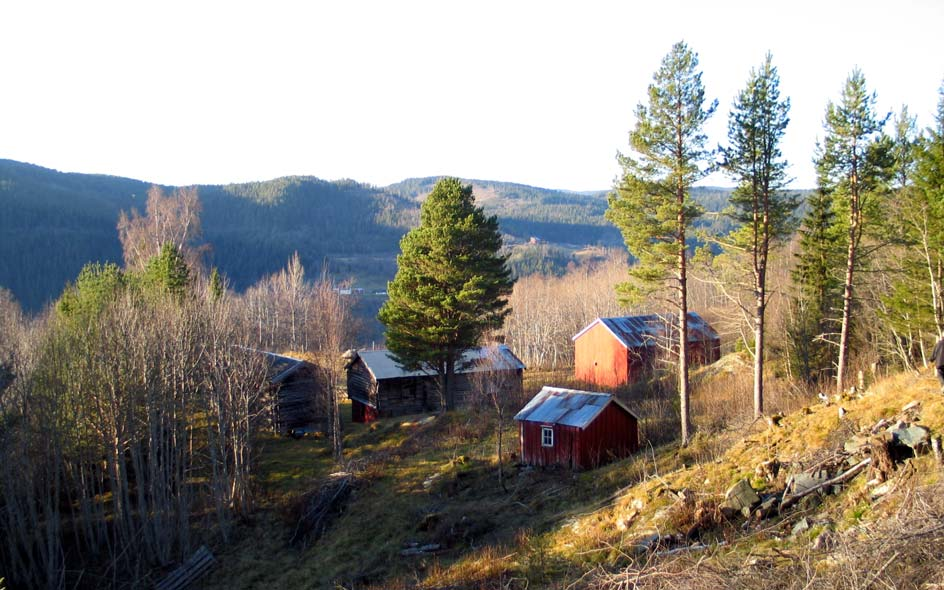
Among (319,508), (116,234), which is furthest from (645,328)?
(116,234)

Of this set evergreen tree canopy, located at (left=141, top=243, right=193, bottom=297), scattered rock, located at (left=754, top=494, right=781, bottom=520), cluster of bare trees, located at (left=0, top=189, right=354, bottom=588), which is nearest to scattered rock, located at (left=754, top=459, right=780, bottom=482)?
scattered rock, located at (left=754, top=494, right=781, bottom=520)

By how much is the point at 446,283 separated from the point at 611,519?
59.6 feet

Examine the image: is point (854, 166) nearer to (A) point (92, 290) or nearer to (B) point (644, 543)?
(B) point (644, 543)

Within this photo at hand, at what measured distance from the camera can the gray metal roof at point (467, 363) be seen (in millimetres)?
36281

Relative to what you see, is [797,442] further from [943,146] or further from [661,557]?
[943,146]

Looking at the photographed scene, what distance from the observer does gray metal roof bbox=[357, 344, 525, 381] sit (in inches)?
1428

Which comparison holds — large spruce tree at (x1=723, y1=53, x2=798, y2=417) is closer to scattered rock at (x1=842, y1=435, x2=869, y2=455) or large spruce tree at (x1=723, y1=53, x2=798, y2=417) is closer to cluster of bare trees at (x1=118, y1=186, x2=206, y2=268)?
scattered rock at (x1=842, y1=435, x2=869, y2=455)

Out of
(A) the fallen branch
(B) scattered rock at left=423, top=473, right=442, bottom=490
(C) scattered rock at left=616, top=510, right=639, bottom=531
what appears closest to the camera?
(A) the fallen branch

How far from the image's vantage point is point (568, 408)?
83.6 feet

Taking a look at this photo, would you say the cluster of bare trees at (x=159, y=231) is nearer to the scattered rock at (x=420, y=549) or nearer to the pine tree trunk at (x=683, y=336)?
the scattered rock at (x=420, y=549)

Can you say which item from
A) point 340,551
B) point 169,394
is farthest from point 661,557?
point 169,394

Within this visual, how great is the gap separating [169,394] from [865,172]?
92.2 ft

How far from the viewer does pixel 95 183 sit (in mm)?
191500

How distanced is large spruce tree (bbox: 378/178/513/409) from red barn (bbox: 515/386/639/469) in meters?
7.90
